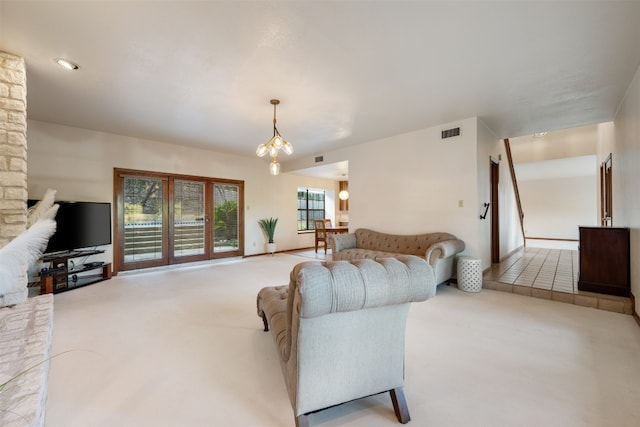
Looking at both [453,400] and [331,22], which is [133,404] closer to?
[453,400]

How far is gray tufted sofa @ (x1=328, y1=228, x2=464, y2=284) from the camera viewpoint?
3682 mm

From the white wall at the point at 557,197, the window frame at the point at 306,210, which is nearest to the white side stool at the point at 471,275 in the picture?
the window frame at the point at 306,210

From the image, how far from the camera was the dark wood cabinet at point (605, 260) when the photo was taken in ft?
10.7

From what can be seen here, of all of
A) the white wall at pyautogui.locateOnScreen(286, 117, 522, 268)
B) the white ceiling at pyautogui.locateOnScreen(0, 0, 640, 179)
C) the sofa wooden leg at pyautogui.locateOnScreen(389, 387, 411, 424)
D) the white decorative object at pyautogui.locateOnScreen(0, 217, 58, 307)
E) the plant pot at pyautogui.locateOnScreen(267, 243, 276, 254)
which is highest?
the white ceiling at pyautogui.locateOnScreen(0, 0, 640, 179)

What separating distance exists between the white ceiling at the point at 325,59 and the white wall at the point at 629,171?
0.22 m

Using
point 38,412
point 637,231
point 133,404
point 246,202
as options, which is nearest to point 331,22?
point 38,412

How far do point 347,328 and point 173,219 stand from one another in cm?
553

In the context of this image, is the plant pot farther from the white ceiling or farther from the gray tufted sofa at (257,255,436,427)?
the gray tufted sofa at (257,255,436,427)

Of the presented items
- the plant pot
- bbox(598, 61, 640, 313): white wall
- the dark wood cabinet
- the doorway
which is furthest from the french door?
bbox(598, 61, 640, 313): white wall

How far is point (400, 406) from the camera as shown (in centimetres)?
152

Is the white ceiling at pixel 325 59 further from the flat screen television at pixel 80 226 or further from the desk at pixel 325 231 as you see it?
the desk at pixel 325 231

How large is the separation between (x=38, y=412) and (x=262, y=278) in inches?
148

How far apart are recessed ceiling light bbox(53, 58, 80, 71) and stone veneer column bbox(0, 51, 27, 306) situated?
0.92 feet

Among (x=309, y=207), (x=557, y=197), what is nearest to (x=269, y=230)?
(x=309, y=207)
